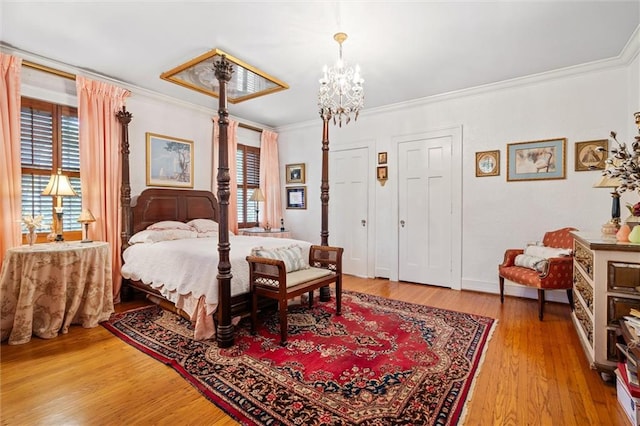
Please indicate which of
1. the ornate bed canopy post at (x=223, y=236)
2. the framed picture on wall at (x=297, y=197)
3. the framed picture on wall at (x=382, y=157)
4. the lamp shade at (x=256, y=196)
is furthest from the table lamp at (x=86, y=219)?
the framed picture on wall at (x=382, y=157)

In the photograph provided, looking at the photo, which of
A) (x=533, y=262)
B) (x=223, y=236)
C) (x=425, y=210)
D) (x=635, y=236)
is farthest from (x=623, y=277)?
(x=223, y=236)

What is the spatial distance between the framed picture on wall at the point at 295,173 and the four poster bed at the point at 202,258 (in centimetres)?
210

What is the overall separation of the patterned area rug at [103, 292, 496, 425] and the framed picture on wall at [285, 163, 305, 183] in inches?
120

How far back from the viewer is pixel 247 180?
18.5 feet

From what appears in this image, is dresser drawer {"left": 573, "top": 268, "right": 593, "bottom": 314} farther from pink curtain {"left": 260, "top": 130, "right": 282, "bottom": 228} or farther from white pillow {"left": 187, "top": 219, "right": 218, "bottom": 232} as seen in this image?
pink curtain {"left": 260, "top": 130, "right": 282, "bottom": 228}

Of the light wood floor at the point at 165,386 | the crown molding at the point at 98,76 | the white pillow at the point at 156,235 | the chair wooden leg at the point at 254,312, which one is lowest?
the light wood floor at the point at 165,386

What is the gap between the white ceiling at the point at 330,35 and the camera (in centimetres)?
242

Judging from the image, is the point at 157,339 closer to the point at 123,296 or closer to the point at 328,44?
the point at 123,296

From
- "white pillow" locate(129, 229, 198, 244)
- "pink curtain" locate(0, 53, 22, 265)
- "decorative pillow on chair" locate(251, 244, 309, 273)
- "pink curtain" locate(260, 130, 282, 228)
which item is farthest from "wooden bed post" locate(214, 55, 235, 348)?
"pink curtain" locate(260, 130, 282, 228)

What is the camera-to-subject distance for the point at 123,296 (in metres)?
3.74

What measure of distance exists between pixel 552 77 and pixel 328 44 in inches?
108

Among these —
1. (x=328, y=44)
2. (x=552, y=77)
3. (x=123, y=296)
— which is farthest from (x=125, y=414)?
(x=552, y=77)

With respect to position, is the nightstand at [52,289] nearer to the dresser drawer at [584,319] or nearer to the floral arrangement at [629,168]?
the dresser drawer at [584,319]

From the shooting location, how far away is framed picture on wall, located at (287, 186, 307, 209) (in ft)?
19.2
